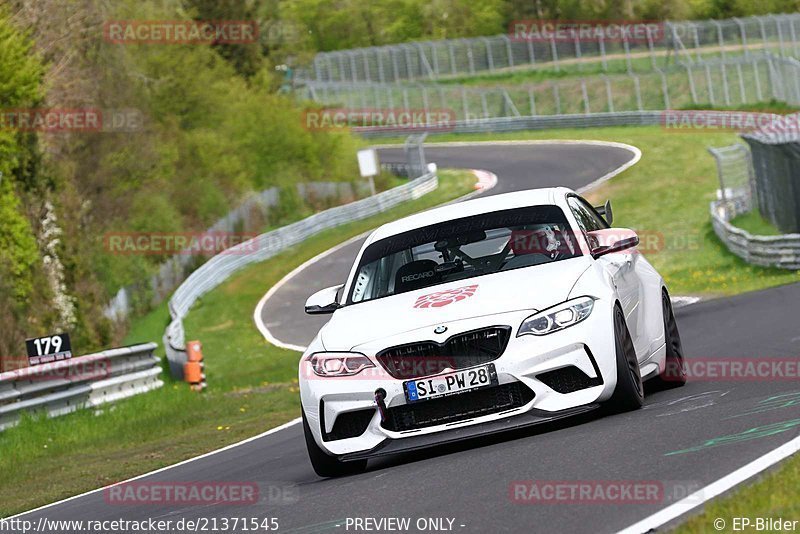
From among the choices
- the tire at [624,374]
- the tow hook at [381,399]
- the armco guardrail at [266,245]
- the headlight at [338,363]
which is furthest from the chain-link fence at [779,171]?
the tow hook at [381,399]

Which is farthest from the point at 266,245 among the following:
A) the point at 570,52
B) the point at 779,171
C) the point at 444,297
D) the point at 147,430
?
the point at 570,52

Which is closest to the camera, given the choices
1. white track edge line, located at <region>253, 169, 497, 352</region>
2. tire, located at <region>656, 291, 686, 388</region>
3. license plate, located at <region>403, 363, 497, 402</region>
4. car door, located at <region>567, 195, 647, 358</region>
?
license plate, located at <region>403, 363, 497, 402</region>

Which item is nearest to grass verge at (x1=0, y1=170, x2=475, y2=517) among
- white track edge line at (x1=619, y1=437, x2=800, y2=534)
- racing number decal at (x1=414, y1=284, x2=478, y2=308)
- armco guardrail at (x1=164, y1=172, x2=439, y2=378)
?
armco guardrail at (x1=164, y1=172, x2=439, y2=378)

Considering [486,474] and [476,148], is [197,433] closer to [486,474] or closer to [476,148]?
[486,474]

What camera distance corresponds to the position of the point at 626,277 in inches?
382

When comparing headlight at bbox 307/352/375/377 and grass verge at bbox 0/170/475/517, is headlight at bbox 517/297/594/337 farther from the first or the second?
grass verge at bbox 0/170/475/517

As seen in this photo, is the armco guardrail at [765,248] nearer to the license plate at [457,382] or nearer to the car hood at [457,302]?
the car hood at [457,302]

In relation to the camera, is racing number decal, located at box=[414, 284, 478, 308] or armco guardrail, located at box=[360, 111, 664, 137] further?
armco guardrail, located at box=[360, 111, 664, 137]

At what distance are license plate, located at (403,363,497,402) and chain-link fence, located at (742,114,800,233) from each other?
21.6 metres

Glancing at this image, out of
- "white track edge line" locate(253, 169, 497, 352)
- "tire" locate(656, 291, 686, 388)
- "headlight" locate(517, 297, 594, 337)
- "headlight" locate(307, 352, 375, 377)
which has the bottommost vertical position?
"white track edge line" locate(253, 169, 497, 352)

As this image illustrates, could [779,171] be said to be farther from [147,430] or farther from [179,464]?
[179,464]

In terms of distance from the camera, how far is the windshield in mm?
9492

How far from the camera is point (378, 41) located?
456 ft

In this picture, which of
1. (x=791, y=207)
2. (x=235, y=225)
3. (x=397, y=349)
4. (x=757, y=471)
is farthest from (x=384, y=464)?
(x=235, y=225)
